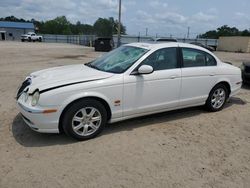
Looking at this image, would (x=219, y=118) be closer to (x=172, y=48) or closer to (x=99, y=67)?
(x=172, y=48)

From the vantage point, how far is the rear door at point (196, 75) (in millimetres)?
5504

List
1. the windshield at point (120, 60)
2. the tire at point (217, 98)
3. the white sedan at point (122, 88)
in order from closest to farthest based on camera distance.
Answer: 1. the white sedan at point (122, 88)
2. the windshield at point (120, 60)
3. the tire at point (217, 98)

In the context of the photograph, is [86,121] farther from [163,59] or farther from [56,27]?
[56,27]

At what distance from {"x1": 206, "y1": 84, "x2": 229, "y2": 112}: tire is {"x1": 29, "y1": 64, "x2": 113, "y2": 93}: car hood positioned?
2519 mm

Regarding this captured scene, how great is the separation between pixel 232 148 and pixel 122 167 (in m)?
1.85

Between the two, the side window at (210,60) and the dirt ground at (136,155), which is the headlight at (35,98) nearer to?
the dirt ground at (136,155)

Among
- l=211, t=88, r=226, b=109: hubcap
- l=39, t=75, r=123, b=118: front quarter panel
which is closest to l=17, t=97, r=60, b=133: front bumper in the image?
l=39, t=75, r=123, b=118: front quarter panel

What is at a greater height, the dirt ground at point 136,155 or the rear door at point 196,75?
the rear door at point 196,75

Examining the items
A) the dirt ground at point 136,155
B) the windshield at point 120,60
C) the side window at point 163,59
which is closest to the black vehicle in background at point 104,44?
the windshield at point 120,60

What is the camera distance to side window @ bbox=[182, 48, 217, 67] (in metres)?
5.55

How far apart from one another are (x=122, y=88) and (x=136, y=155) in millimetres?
1199

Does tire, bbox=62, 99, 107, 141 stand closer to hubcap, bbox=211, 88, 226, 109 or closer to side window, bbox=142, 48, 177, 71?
side window, bbox=142, 48, 177, 71

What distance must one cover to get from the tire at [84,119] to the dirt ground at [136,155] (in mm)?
148

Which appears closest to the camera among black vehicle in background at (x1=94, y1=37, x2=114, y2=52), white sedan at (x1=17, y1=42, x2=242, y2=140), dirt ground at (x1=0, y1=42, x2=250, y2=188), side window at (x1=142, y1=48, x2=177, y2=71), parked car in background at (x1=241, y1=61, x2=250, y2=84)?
dirt ground at (x1=0, y1=42, x2=250, y2=188)
